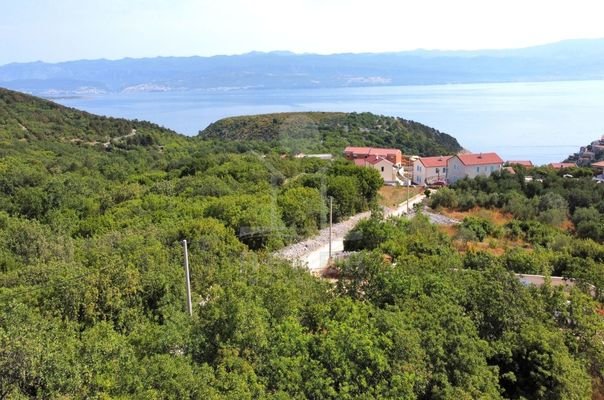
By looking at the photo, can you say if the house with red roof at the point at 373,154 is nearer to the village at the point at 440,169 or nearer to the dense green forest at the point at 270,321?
the village at the point at 440,169

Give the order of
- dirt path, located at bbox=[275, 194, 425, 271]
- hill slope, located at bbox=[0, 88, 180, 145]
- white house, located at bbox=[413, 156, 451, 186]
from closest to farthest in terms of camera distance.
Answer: dirt path, located at bbox=[275, 194, 425, 271]
white house, located at bbox=[413, 156, 451, 186]
hill slope, located at bbox=[0, 88, 180, 145]

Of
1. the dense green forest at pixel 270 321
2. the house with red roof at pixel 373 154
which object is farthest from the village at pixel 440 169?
the dense green forest at pixel 270 321

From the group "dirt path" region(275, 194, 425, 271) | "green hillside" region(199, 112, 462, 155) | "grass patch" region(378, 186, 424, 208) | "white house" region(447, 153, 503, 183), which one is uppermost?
"green hillside" region(199, 112, 462, 155)

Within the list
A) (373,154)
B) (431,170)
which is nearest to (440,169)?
(431,170)

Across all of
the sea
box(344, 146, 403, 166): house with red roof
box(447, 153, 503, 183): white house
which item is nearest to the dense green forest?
box(447, 153, 503, 183): white house

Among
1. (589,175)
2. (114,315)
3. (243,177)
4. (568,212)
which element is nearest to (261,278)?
(114,315)

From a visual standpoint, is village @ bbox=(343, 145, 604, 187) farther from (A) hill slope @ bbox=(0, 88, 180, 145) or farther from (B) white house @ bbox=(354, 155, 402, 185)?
→ (A) hill slope @ bbox=(0, 88, 180, 145)

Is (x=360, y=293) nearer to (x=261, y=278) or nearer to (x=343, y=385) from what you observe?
(x=261, y=278)
